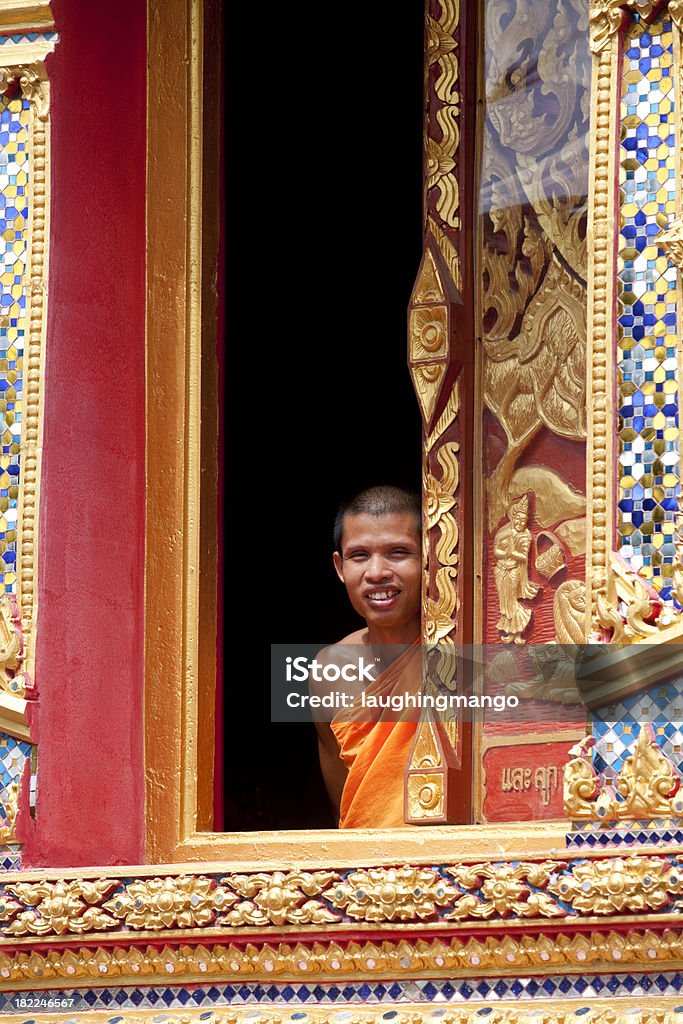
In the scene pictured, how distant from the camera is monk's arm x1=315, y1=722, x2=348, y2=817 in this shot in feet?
29.8

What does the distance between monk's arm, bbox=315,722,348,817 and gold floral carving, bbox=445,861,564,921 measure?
135cm

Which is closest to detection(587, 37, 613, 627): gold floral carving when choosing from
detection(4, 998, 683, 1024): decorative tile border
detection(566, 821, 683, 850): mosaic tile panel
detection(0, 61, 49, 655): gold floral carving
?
detection(566, 821, 683, 850): mosaic tile panel

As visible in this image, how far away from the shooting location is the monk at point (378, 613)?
880 centimetres

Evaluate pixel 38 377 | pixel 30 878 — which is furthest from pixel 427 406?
pixel 30 878

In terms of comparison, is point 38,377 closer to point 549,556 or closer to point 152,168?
point 152,168

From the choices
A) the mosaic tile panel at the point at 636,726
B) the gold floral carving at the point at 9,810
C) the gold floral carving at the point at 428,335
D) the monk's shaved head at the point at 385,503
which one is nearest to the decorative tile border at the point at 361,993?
the gold floral carving at the point at 9,810

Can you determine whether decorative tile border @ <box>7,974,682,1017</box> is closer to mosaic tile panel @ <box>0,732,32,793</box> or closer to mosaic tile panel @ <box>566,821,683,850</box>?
mosaic tile panel @ <box>566,821,683,850</box>

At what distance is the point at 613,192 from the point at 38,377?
6.07ft

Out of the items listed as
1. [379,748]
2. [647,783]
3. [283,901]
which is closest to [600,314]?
[647,783]

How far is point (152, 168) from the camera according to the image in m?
8.85

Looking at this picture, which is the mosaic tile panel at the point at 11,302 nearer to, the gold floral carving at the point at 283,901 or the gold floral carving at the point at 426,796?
the gold floral carving at the point at 283,901

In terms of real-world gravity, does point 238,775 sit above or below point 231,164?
below

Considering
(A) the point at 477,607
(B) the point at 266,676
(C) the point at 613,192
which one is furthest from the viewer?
(B) the point at 266,676

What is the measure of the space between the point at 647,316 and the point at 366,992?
2015 millimetres
